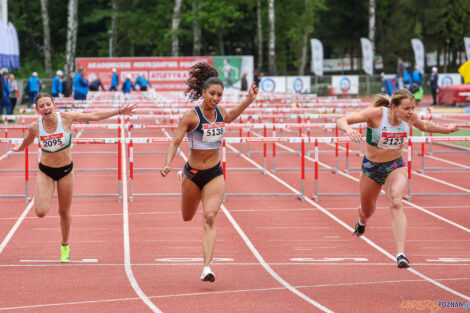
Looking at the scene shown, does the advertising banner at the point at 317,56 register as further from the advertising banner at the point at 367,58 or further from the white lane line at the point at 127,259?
the white lane line at the point at 127,259

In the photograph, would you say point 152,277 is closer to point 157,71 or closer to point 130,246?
point 130,246

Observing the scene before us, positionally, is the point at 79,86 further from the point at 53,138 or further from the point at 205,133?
the point at 205,133

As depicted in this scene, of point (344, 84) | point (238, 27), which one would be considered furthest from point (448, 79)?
point (238, 27)

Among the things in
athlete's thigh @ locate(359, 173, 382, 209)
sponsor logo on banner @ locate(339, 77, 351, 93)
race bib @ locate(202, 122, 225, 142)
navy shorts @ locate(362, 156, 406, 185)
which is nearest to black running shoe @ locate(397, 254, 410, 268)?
navy shorts @ locate(362, 156, 406, 185)

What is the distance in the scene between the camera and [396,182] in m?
7.95

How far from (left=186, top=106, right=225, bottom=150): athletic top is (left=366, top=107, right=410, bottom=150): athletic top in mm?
1432

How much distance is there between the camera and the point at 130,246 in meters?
9.77

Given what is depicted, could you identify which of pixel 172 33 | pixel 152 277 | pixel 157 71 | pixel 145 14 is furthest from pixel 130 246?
pixel 145 14

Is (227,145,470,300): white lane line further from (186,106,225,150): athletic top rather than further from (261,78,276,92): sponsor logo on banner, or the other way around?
(261,78,276,92): sponsor logo on banner

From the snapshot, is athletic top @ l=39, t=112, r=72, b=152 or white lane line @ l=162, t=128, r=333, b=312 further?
athletic top @ l=39, t=112, r=72, b=152

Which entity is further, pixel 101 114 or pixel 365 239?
pixel 365 239

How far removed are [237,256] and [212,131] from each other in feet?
6.60

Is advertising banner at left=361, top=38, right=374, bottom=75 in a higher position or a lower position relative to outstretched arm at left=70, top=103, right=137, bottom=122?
higher

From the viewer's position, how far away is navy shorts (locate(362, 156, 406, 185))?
8.10 m
